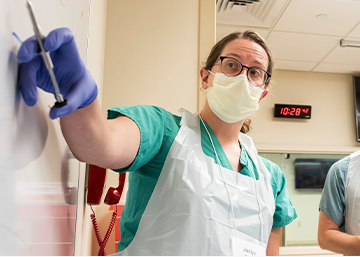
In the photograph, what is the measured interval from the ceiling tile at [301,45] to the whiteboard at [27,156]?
255 cm

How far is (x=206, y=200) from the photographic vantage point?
695 mm

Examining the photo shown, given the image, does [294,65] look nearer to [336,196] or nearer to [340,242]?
[336,196]

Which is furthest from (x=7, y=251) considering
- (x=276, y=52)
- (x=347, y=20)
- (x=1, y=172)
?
(x=276, y=52)

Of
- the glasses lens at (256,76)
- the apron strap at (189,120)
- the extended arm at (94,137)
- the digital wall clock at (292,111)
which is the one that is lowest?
the extended arm at (94,137)

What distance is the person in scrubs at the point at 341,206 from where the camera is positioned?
1241mm

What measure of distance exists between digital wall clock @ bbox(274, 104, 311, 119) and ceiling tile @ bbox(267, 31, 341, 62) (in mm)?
532

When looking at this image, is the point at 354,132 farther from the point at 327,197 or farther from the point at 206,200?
the point at 206,200

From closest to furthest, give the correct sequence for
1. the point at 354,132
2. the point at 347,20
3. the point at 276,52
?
the point at 347,20, the point at 276,52, the point at 354,132

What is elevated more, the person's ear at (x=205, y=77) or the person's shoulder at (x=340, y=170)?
the person's ear at (x=205, y=77)

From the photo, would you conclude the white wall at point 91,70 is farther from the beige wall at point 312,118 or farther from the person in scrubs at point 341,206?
the beige wall at point 312,118

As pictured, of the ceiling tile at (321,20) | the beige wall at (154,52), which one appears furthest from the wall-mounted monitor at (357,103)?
the beige wall at (154,52)

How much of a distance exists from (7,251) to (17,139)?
112 mm

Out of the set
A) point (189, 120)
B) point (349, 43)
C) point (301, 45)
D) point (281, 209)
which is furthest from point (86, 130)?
point (349, 43)

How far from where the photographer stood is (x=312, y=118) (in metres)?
3.22
